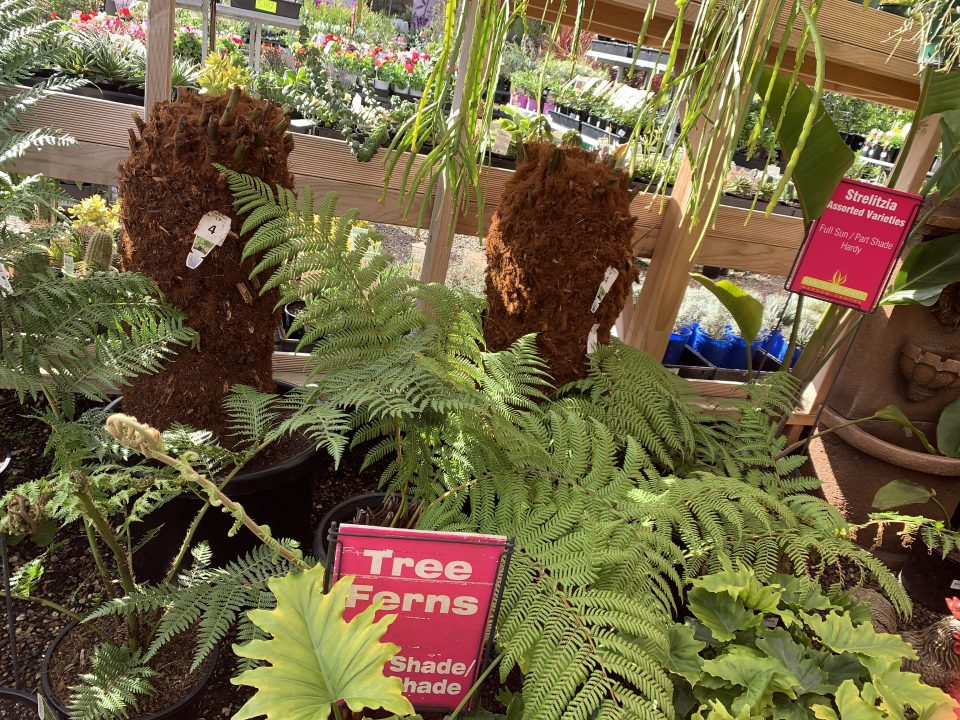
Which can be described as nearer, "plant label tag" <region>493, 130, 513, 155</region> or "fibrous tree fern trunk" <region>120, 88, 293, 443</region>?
"fibrous tree fern trunk" <region>120, 88, 293, 443</region>

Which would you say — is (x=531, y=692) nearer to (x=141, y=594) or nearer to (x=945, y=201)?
(x=141, y=594)

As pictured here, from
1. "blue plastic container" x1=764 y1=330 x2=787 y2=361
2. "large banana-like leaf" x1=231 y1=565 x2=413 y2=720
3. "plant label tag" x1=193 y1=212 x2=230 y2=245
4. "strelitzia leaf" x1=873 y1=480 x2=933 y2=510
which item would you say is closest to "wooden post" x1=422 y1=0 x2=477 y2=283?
"plant label tag" x1=193 y1=212 x2=230 y2=245

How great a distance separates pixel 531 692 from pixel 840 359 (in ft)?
6.83

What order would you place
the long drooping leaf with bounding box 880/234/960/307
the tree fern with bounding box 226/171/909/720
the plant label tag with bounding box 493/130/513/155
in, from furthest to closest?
the plant label tag with bounding box 493/130/513/155, the long drooping leaf with bounding box 880/234/960/307, the tree fern with bounding box 226/171/909/720

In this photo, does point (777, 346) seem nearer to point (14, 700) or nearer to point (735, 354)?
point (735, 354)

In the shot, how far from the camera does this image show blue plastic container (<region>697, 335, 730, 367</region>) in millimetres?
3150

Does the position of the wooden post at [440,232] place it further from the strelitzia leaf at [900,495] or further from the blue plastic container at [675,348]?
the strelitzia leaf at [900,495]

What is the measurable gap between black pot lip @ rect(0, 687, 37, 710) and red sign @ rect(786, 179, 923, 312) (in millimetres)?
2085

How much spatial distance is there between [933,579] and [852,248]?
3.88 ft

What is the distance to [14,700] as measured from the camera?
4.09ft

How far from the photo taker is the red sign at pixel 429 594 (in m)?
1.01

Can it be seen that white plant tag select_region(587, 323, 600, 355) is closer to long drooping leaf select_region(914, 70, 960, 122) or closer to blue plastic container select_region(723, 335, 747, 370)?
long drooping leaf select_region(914, 70, 960, 122)

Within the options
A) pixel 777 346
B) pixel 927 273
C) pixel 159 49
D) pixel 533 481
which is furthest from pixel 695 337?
pixel 159 49

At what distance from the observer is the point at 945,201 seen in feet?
7.47
